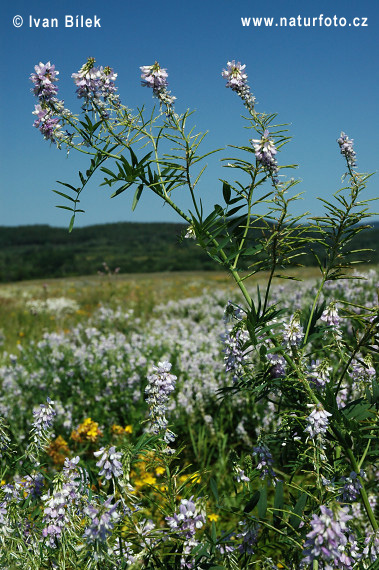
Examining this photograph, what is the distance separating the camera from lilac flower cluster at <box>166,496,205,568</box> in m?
1.56

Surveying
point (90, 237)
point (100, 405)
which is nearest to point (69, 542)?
point (100, 405)

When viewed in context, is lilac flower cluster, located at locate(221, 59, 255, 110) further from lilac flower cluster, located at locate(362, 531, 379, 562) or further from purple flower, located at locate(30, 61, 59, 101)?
lilac flower cluster, located at locate(362, 531, 379, 562)

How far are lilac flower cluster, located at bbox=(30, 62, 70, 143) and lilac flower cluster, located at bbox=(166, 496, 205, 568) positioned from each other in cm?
136

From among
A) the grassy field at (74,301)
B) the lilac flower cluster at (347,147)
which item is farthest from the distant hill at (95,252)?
the lilac flower cluster at (347,147)

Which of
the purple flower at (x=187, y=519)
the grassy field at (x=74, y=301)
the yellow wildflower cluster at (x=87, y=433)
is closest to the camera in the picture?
the purple flower at (x=187, y=519)

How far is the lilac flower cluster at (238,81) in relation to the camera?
1750 mm

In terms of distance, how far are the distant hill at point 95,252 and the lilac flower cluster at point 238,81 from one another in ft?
40.3

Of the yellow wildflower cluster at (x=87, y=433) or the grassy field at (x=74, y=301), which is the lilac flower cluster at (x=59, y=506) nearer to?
the yellow wildflower cluster at (x=87, y=433)

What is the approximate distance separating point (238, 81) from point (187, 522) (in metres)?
1.54

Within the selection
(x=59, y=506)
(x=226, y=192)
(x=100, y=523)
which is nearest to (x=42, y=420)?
(x=59, y=506)

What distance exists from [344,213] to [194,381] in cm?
401

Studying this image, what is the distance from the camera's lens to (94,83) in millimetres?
1749

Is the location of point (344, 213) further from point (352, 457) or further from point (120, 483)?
point (120, 483)

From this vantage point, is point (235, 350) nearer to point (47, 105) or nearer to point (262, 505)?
point (262, 505)
